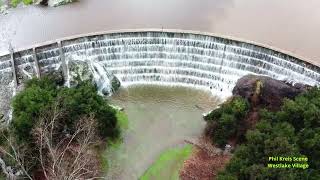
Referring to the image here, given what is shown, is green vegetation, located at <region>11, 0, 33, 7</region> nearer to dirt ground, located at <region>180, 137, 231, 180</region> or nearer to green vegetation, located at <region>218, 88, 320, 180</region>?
dirt ground, located at <region>180, 137, 231, 180</region>

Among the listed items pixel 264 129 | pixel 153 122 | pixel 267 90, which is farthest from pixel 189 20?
pixel 264 129

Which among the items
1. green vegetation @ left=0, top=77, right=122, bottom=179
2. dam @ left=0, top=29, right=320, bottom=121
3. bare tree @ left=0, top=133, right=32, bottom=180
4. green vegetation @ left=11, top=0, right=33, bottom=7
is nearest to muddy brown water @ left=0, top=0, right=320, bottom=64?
dam @ left=0, top=29, right=320, bottom=121

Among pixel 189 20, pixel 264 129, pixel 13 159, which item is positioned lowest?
pixel 13 159

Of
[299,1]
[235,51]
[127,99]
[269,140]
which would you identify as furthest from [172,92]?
[299,1]

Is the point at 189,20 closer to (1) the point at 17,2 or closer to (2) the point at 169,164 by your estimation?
(2) the point at 169,164

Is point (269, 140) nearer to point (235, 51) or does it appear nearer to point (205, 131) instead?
point (205, 131)
